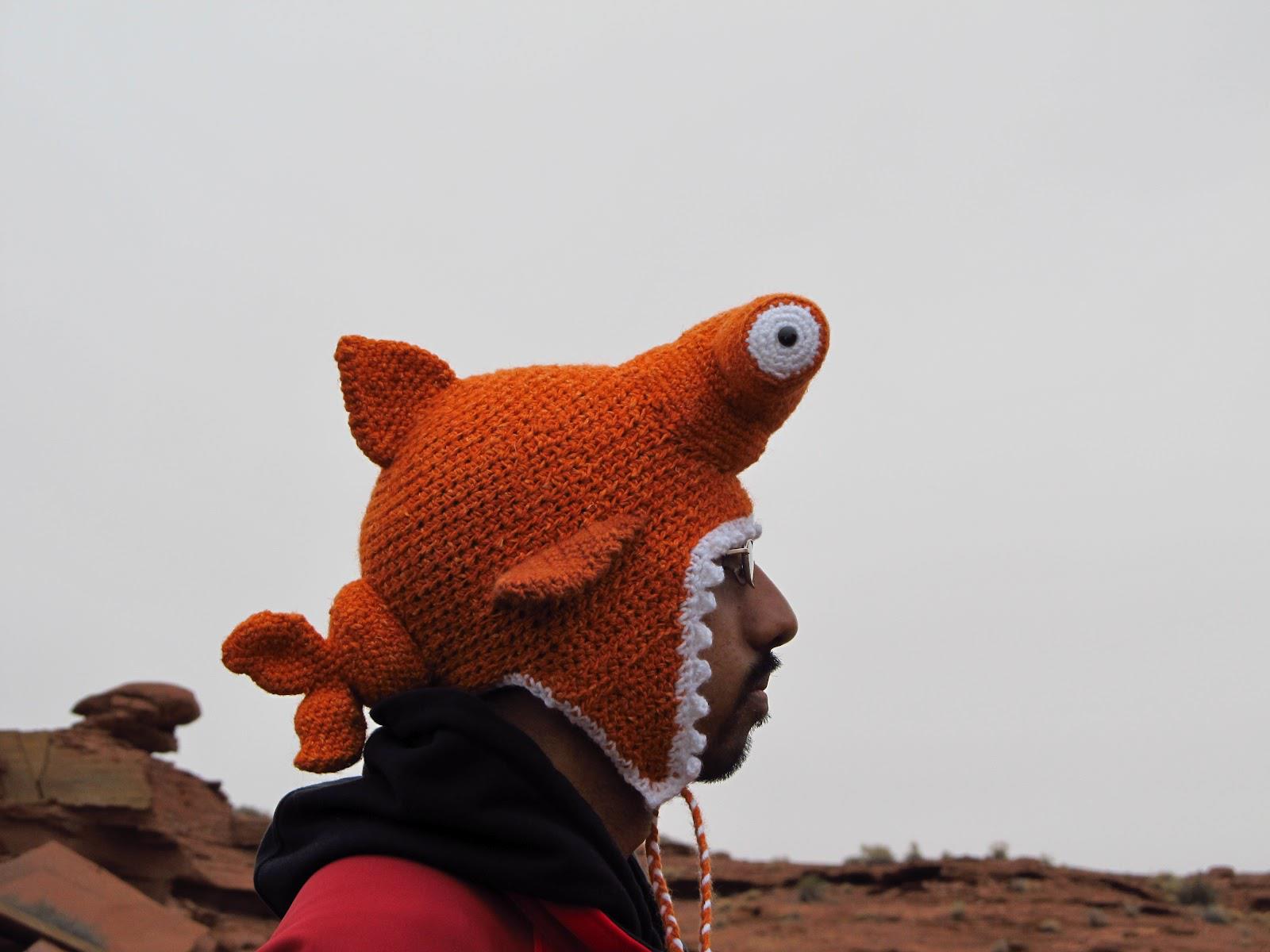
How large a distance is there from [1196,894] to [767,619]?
12564 millimetres

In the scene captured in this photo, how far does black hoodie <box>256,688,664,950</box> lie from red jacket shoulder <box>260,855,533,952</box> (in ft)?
0.13

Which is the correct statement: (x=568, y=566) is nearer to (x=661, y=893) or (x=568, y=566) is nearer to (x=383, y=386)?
(x=383, y=386)

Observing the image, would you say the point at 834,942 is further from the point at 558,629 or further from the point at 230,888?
the point at 558,629

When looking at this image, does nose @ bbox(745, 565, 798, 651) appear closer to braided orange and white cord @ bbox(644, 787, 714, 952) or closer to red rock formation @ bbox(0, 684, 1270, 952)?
braided orange and white cord @ bbox(644, 787, 714, 952)

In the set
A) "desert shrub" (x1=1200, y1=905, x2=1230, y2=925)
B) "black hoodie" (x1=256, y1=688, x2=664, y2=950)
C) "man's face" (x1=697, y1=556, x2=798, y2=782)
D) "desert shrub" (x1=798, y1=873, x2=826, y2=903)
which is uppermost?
"man's face" (x1=697, y1=556, x2=798, y2=782)

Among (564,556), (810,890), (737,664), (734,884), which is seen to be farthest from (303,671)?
(734,884)

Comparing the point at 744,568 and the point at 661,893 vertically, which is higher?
the point at 744,568

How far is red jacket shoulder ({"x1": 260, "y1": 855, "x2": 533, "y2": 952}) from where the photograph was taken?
2.32 metres

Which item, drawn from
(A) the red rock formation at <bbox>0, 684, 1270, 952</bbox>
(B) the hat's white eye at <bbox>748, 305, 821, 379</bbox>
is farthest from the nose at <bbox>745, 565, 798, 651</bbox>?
(A) the red rock formation at <bbox>0, 684, 1270, 952</bbox>

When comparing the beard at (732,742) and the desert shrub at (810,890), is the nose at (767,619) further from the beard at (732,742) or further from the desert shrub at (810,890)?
the desert shrub at (810,890)

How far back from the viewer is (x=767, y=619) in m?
3.02

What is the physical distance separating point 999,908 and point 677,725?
1103 centimetres

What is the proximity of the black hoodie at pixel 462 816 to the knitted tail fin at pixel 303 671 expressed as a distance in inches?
3.5

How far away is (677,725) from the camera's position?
9.35 feet
